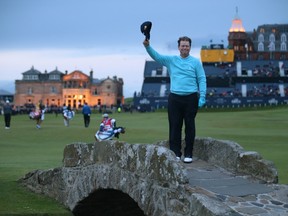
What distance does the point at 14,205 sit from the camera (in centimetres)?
1152

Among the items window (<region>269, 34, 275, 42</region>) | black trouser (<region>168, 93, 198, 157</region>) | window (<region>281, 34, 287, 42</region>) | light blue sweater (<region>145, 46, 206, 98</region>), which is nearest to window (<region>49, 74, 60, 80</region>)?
window (<region>269, 34, 275, 42</region>)

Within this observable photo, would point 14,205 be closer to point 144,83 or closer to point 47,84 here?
point 144,83

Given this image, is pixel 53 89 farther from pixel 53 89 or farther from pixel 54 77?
pixel 54 77

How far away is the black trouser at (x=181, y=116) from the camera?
10.4m

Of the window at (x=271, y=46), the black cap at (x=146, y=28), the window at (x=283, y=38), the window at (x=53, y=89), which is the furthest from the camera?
the window at (x=283, y=38)

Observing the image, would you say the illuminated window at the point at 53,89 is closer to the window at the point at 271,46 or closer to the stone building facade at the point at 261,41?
the stone building facade at the point at 261,41

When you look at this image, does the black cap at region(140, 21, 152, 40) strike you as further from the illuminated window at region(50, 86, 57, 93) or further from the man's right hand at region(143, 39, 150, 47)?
the illuminated window at region(50, 86, 57, 93)

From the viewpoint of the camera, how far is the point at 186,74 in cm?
1031

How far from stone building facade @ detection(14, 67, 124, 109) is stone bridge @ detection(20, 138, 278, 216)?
123973 millimetres

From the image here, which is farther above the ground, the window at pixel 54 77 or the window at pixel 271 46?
the window at pixel 271 46

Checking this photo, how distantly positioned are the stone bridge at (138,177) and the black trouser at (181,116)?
2.64ft

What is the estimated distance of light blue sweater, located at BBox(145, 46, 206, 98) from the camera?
10312 millimetres

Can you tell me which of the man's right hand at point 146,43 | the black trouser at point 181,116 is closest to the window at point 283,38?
the black trouser at point 181,116

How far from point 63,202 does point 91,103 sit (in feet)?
416
